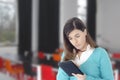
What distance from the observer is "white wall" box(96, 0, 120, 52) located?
7867 millimetres

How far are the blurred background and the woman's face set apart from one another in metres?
4.31

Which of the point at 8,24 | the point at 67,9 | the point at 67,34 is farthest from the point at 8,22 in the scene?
the point at 67,34

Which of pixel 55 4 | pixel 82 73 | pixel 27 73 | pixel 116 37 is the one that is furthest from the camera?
pixel 116 37

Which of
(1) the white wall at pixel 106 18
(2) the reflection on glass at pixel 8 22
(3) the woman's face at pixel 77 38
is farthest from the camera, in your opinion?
(1) the white wall at pixel 106 18

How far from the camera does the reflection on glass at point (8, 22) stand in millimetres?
6508

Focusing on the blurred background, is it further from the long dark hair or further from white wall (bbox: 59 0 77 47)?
the long dark hair

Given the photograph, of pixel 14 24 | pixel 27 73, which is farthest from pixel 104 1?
pixel 27 73

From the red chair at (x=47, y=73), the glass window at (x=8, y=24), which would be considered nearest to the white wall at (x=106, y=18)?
the glass window at (x=8, y=24)

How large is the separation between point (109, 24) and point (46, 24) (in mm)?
2131

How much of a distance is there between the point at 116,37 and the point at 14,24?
3078 millimetres

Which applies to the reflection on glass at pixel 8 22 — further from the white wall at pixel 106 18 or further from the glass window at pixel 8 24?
the white wall at pixel 106 18

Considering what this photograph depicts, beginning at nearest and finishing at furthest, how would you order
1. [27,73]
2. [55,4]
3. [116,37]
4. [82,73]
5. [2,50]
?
[82,73] < [27,73] < [2,50] < [55,4] < [116,37]

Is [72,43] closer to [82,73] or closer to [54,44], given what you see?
[82,73]

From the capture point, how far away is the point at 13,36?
22.1 feet
